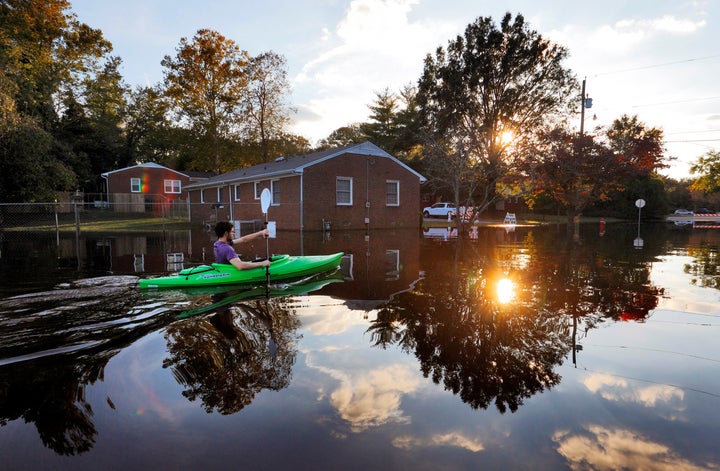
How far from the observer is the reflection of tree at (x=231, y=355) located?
11.7 feet

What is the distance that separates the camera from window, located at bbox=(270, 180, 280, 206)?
24.4 m

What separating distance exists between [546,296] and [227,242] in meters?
5.99

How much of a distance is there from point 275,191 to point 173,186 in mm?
25792

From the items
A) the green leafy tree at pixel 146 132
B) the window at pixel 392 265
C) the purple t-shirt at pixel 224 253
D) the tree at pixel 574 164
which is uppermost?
the green leafy tree at pixel 146 132

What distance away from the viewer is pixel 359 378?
3.87m

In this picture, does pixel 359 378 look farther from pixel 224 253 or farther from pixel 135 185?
pixel 135 185

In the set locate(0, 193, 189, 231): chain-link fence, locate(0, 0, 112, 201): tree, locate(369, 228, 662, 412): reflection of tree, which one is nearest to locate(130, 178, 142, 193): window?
locate(0, 193, 189, 231): chain-link fence

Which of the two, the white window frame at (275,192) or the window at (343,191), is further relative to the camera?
the white window frame at (275,192)

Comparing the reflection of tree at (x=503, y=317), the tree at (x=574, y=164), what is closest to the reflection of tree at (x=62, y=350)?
the reflection of tree at (x=503, y=317)

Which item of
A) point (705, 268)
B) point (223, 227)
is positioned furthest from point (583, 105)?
point (223, 227)

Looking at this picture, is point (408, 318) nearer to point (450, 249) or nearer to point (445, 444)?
point (445, 444)

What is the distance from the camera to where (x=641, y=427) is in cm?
305

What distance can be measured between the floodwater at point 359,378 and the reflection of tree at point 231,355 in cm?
3

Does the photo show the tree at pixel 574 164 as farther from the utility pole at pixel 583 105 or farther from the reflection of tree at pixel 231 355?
the reflection of tree at pixel 231 355
